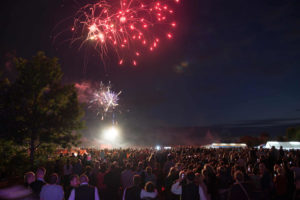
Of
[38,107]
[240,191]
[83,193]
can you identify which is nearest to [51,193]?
[83,193]

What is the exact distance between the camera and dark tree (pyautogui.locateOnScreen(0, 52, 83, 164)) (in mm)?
19531

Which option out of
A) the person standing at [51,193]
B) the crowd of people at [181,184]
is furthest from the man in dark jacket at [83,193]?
the person standing at [51,193]

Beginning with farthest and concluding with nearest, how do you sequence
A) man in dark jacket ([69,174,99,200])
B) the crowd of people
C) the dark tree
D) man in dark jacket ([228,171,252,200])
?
the dark tree < the crowd of people < man in dark jacket ([228,171,252,200]) < man in dark jacket ([69,174,99,200])

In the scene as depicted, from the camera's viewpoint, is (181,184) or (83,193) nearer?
(83,193)

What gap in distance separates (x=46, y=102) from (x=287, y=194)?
1981 centimetres

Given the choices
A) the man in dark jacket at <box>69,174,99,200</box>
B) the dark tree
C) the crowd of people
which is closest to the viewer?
the man in dark jacket at <box>69,174,99,200</box>

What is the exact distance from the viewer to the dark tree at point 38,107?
64.1ft

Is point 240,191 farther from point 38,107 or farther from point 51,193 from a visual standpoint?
point 38,107

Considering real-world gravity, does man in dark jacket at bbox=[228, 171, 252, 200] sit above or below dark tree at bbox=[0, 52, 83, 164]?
below

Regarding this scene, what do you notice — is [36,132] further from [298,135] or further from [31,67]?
[298,135]

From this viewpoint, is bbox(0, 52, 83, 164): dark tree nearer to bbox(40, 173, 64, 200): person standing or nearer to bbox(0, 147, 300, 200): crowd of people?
bbox(0, 147, 300, 200): crowd of people

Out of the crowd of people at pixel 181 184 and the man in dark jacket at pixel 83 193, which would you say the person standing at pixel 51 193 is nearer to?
the crowd of people at pixel 181 184

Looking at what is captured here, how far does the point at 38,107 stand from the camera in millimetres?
20578

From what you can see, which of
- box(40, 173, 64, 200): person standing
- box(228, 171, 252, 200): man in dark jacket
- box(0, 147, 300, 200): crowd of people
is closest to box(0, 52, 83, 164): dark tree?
box(0, 147, 300, 200): crowd of people
